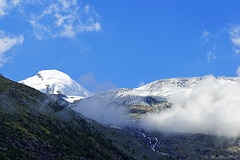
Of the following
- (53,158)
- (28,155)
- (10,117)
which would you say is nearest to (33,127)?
(10,117)

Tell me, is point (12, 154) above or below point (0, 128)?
below

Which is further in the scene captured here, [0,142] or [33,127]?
[33,127]

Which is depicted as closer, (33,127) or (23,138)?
(23,138)

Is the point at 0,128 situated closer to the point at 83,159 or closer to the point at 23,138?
the point at 23,138

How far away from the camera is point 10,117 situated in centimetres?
18900

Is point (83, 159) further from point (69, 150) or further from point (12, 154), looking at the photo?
point (12, 154)

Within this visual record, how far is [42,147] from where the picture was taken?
6486 inches

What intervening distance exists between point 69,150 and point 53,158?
23.3m

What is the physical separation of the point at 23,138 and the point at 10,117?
33.9 metres

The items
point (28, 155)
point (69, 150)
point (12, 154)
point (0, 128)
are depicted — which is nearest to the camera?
point (12, 154)

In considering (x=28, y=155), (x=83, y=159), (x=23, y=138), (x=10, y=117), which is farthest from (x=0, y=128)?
(x=83, y=159)

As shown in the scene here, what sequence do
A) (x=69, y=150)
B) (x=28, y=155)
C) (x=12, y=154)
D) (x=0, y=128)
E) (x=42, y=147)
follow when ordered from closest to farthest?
(x=12, y=154), (x=28, y=155), (x=0, y=128), (x=42, y=147), (x=69, y=150)

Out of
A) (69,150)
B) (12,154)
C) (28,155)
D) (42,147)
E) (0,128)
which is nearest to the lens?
Answer: (12,154)

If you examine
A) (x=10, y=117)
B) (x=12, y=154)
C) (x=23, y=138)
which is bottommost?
(x=12, y=154)
